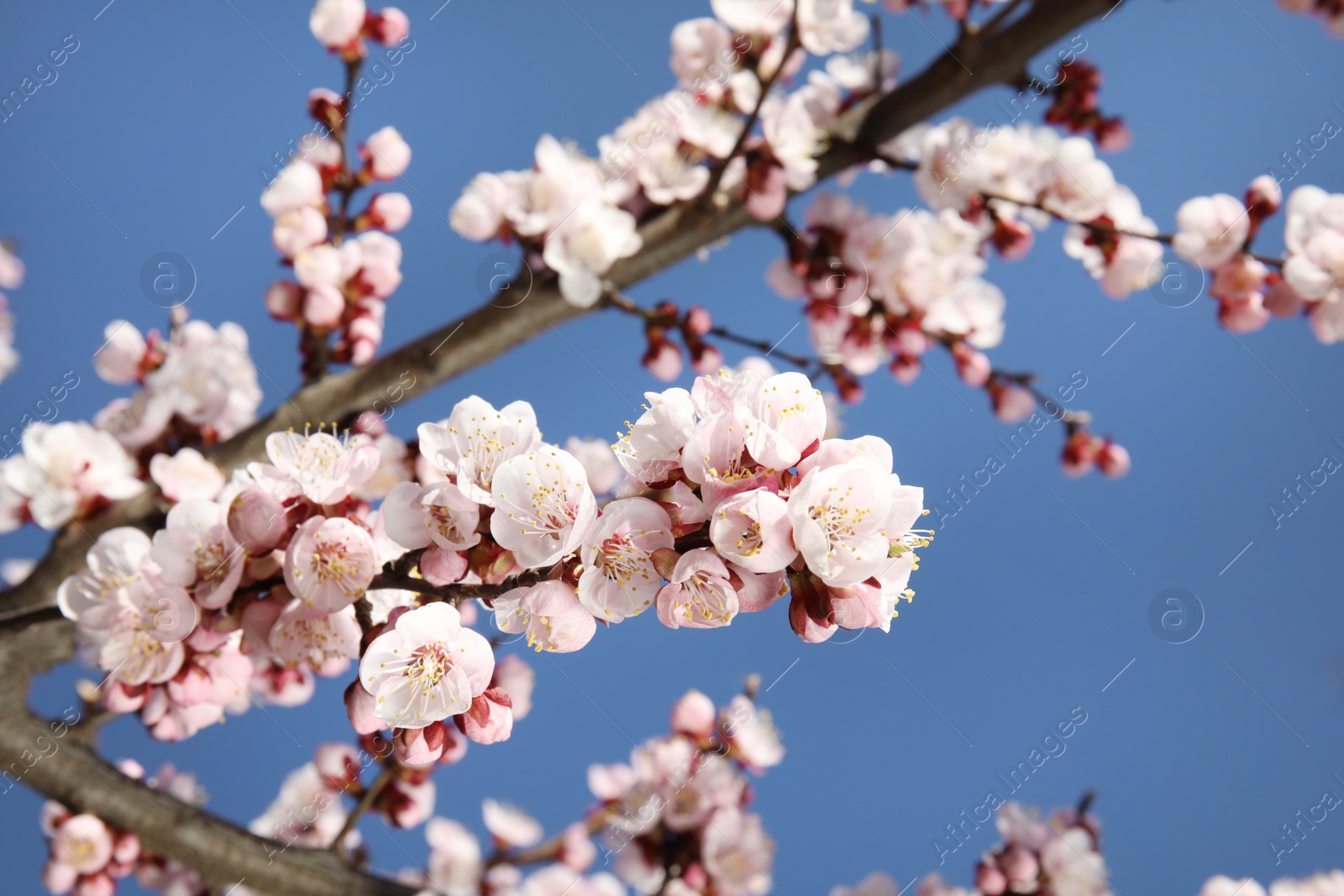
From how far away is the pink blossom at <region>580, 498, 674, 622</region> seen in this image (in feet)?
2.73

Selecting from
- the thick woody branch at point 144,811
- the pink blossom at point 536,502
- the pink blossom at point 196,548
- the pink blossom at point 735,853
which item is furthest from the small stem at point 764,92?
the pink blossom at point 735,853

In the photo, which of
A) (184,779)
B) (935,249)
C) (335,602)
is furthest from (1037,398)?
(184,779)

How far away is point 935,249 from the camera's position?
2.83 metres

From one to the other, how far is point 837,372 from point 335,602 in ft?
6.41

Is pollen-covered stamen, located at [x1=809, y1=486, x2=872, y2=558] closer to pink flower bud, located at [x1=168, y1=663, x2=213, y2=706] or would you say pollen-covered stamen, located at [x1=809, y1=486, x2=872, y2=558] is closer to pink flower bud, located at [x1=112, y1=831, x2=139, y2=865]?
pink flower bud, located at [x1=168, y1=663, x2=213, y2=706]

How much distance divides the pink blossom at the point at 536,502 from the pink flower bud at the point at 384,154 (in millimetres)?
1660

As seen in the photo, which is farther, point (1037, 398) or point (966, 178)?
point (1037, 398)

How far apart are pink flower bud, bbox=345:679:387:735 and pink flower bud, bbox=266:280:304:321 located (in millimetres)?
1365

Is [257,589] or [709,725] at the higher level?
[257,589]

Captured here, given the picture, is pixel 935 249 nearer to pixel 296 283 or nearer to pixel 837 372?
pixel 837 372

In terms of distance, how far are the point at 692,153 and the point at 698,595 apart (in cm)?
182

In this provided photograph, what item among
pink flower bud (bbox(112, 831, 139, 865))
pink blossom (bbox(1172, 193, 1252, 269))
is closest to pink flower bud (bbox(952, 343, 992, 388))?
pink blossom (bbox(1172, 193, 1252, 269))

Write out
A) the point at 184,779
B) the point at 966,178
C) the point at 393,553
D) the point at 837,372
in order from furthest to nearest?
the point at 184,779, the point at 837,372, the point at 966,178, the point at 393,553

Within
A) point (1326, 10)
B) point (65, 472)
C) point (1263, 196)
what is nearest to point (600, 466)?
point (65, 472)
